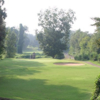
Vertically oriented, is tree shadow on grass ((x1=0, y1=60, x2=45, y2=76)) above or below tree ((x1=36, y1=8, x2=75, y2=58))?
below

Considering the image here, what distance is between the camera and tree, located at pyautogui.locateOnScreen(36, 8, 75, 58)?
59188 millimetres

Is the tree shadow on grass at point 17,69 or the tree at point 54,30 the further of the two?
the tree at point 54,30

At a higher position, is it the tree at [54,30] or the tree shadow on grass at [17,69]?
the tree at [54,30]

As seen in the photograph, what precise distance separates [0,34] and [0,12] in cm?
295

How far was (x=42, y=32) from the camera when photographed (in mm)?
60312

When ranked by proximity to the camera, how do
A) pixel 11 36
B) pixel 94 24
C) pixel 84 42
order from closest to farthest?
pixel 94 24
pixel 84 42
pixel 11 36

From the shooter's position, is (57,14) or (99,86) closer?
(99,86)

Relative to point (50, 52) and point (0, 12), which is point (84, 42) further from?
point (0, 12)

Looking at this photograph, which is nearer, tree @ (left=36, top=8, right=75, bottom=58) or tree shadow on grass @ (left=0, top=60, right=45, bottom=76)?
tree shadow on grass @ (left=0, top=60, right=45, bottom=76)

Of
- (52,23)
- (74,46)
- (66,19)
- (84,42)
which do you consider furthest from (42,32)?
(74,46)

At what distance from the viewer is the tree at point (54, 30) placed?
5919 cm

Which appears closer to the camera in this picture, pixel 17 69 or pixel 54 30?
pixel 17 69

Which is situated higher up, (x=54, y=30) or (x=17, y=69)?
(x=54, y=30)

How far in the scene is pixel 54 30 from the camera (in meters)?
59.8
